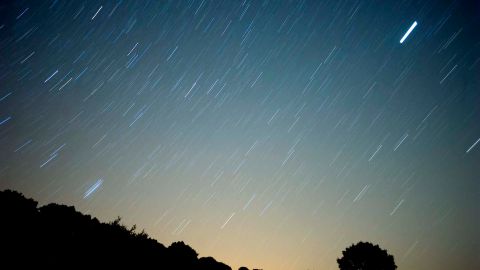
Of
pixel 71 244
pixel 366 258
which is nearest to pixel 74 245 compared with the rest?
pixel 71 244

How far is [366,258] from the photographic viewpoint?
3428 cm

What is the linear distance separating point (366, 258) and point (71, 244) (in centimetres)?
3088

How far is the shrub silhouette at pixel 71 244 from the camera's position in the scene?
16812 millimetres

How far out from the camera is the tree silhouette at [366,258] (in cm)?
3366

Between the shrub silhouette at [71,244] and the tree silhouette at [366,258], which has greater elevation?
the tree silhouette at [366,258]

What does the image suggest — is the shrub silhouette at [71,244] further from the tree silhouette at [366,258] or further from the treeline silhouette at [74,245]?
the tree silhouette at [366,258]

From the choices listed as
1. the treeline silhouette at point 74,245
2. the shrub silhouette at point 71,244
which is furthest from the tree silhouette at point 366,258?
the shrub silhouette at point 71,244

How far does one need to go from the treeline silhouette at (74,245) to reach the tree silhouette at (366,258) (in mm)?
109

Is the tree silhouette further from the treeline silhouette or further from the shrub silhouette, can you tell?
the shrub silhouette

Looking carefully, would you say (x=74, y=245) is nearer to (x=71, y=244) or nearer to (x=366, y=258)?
(x=71, y=244)

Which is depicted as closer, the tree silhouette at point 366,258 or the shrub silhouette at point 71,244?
the shrub silhouette at point 71,244

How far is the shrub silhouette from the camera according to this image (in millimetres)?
16812

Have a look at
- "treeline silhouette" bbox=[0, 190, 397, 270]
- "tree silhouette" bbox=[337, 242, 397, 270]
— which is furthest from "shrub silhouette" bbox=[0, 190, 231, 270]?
"tree silhouette" bbox=[337, 242, 397, 270]

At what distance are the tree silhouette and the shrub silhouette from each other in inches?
612
